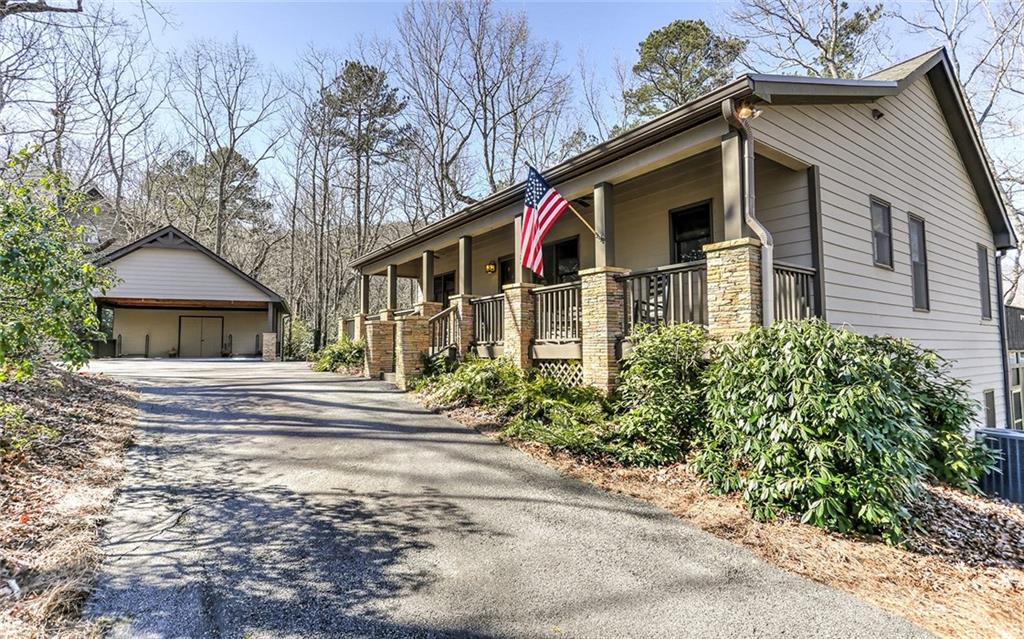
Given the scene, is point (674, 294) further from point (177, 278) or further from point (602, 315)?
point (177, 278)

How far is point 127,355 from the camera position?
22.1 meters

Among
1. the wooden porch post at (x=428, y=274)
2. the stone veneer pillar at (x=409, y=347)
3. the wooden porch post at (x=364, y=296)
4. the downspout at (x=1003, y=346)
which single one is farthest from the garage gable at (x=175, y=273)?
the downspout at (x=1003, y=346)

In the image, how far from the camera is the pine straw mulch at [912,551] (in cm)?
297

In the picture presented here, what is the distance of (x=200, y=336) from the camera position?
24.0 m

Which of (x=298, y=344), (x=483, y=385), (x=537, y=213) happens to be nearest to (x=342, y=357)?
(x=483, y=385)

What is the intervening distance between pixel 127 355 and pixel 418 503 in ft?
78.7

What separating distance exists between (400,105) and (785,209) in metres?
20.6

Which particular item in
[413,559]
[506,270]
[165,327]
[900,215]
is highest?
[900,215]

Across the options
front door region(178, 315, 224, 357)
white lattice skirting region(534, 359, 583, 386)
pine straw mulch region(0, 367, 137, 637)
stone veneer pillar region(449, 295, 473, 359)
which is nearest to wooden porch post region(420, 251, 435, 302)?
stone veneer pillar region(449, 295, 473, 359)

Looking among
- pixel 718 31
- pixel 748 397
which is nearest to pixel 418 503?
pixel 748 397

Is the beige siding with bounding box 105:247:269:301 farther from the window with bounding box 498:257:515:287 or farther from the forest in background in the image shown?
the window with bounding box 498:257:515:287

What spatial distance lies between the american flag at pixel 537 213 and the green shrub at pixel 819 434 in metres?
3.49

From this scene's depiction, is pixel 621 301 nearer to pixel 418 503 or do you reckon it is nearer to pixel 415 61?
pixel 418 503

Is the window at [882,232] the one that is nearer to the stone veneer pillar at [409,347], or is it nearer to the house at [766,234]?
the house at [766,234]
